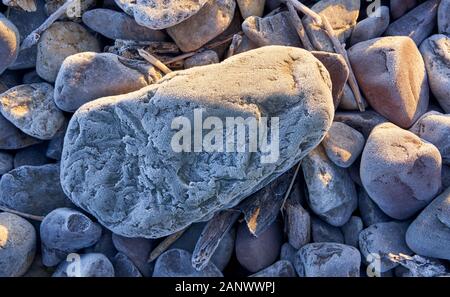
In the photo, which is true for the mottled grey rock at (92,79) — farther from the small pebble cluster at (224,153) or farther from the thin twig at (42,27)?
the thin twig at (42,27)

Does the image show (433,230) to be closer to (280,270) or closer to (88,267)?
(280,270)

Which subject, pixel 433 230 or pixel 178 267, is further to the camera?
pixel 178 267

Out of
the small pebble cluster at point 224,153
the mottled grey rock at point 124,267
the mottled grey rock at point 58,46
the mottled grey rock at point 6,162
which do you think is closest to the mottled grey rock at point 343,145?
the small pebble cluster at point 224,153

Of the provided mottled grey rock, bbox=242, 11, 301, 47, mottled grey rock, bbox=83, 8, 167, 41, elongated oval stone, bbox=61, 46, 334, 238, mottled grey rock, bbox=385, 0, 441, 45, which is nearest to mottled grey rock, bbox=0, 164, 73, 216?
elongated oval stone, bbox=61, 46, 334, 238

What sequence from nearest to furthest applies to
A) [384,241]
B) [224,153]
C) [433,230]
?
[224,153]
[433,230]
[384,241]

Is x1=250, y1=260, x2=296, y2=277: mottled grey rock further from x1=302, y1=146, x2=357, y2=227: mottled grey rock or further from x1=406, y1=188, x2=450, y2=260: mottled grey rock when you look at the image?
x1=406, y1=188, x2=450, y2=260: mottled grey rock

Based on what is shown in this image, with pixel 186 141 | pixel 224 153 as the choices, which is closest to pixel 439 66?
pixel 224 153
